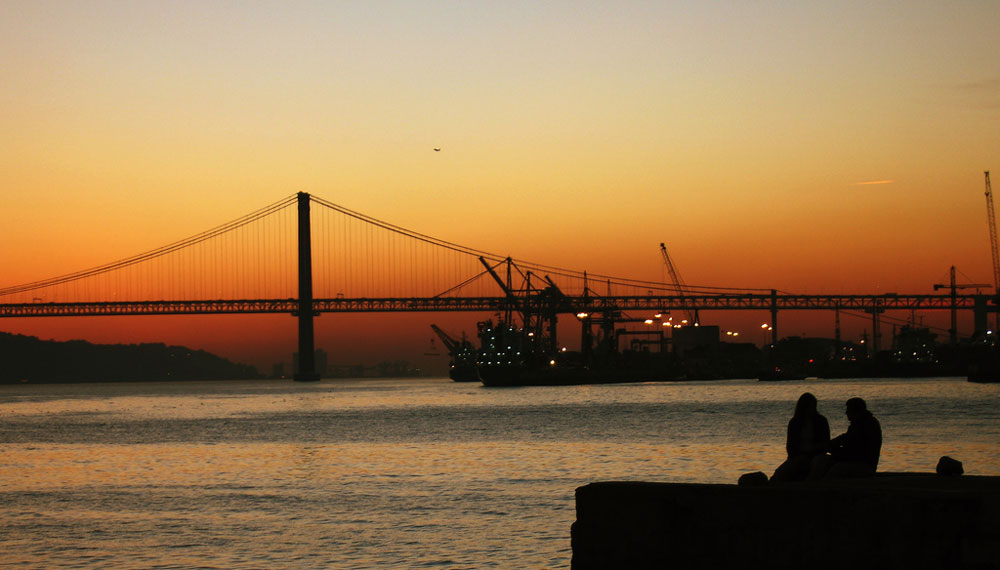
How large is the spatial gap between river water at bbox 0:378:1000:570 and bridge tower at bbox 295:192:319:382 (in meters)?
54.9

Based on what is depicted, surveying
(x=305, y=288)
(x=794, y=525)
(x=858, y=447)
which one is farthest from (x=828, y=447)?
(x=305, y=288)

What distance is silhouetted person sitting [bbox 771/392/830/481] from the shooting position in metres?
7.76

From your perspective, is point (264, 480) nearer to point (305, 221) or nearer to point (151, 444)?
point (151, 444)

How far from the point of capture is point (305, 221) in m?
117

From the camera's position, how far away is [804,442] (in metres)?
7.87

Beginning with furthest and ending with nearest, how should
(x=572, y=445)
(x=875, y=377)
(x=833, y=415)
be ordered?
(x=875, y=377) → (x=833, y=415) → (x=572, y=445)

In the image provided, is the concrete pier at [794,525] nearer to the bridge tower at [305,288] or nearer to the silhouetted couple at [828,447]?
the silhouetted couple at [828,447]

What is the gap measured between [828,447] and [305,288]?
100694 millimetres

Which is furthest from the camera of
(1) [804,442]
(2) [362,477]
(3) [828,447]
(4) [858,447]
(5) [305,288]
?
(5) [305,288]

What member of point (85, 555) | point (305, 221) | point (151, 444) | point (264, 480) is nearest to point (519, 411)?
point (151, 444)

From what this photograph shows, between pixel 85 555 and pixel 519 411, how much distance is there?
4496 cm

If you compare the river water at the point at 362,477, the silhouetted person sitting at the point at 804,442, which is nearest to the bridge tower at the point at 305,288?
the river water at the point at 362,477

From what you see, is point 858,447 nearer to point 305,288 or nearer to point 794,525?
point 794,525

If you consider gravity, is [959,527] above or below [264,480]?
above
